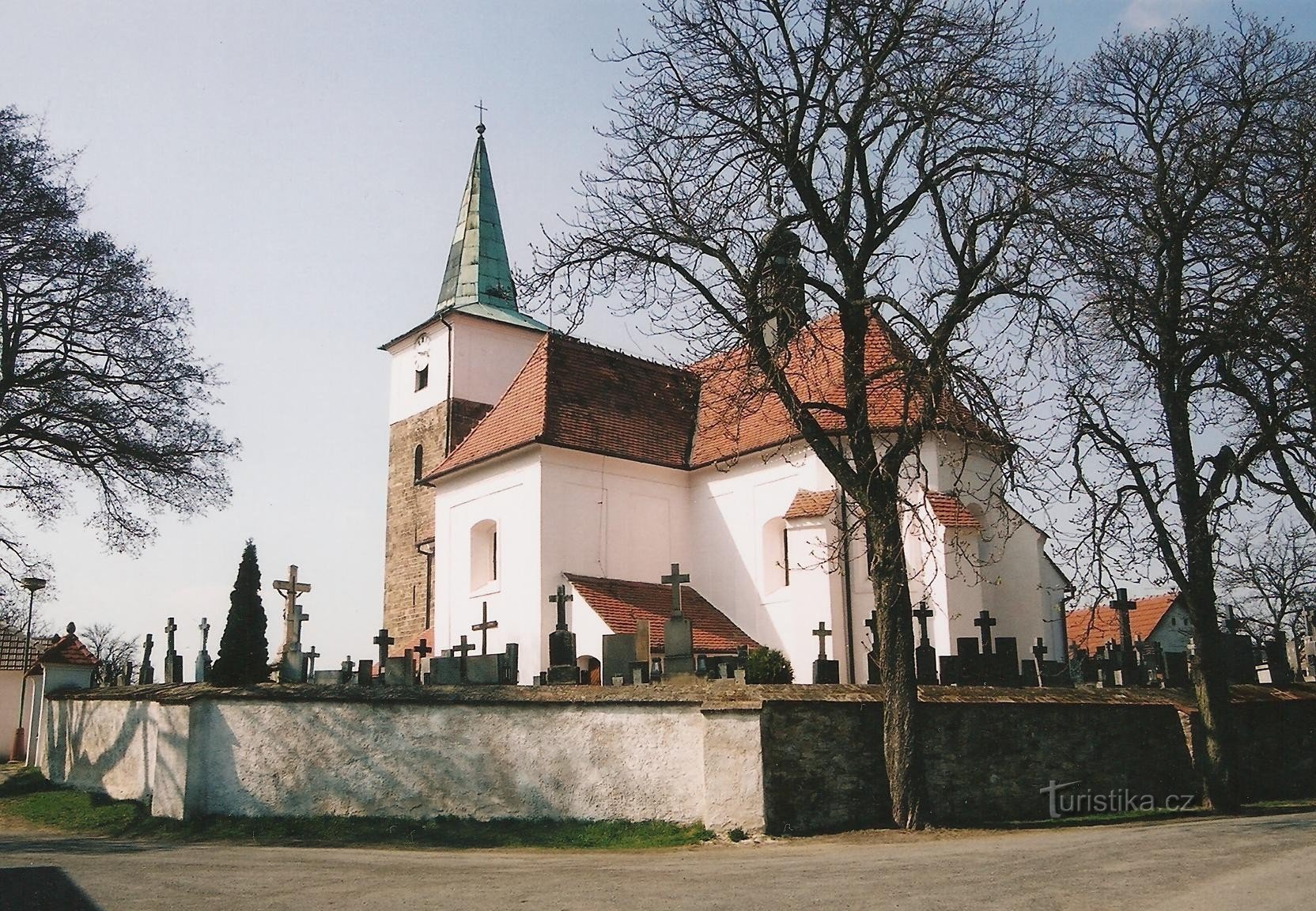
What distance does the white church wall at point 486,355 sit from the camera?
30.7m

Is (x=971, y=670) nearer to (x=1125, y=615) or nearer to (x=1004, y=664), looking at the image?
(x=1004, y=664)

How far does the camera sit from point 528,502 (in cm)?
2317

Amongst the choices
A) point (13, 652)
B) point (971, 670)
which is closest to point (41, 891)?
point (971, 670)

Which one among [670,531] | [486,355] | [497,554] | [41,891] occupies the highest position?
[486,355]

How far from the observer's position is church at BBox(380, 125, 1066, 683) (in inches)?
850

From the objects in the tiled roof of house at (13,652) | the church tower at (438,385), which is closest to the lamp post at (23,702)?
the tiled roof of house at (13,652)

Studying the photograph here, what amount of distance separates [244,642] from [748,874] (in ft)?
27.8

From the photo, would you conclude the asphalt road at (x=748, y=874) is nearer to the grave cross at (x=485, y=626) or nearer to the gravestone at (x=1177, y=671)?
the gravestone at (x=1177, y=671)

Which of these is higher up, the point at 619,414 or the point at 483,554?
the point at 619,414

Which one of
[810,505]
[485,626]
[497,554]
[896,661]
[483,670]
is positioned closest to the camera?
[896,661]

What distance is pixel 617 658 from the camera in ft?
52.5

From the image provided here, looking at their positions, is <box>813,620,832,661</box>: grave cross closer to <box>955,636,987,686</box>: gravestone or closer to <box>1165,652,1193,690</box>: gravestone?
<box>955,636,987,686</box>: gravestone

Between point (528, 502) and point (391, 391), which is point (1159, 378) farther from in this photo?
point (391, 391)

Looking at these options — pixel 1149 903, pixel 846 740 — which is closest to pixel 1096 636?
pixel 846 740
